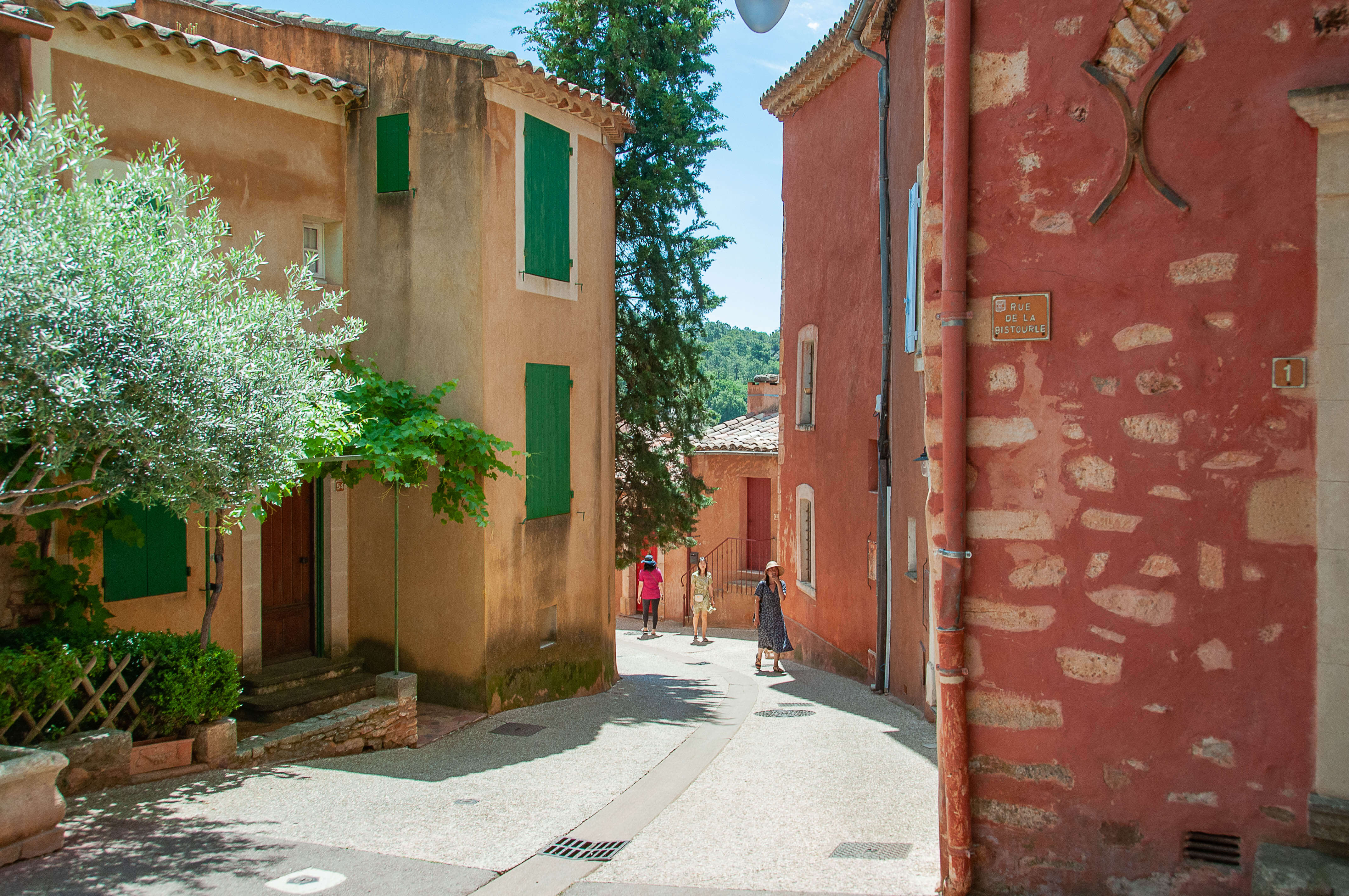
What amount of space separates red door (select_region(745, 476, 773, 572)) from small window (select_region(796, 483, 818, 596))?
6784 millimetres

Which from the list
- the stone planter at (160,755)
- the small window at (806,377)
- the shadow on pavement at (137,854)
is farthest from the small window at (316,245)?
the small window at (806,377)

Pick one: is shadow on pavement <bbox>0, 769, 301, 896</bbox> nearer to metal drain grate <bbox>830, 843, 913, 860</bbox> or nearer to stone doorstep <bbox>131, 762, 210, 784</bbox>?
stone doorstep <bbox>131, 762, 210, 784</bbox>

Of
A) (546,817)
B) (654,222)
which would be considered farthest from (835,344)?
(546,817)

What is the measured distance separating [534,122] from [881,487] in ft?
18.6

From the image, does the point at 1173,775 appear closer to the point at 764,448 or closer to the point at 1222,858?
the point at 1222,858

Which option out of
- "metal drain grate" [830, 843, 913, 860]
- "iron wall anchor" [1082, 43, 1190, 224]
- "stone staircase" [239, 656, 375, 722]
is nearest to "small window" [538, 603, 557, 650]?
"stone staircase" [239, 656, 375, 722]

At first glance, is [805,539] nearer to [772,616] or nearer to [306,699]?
[772,616]

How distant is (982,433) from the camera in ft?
14.0

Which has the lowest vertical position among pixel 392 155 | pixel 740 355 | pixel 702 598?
pixel 702 598

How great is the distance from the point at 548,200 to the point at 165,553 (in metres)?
5.29

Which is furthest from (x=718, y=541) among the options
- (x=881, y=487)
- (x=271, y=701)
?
(x=271, y=701)

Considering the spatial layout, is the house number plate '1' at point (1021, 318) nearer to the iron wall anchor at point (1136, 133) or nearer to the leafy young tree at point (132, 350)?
the iron wall anchor at point (1136, 133)

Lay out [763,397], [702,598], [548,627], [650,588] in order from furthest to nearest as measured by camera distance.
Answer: [763,397] → [650,588] → [702,598] → [548,627]

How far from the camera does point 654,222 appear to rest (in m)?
14.0
